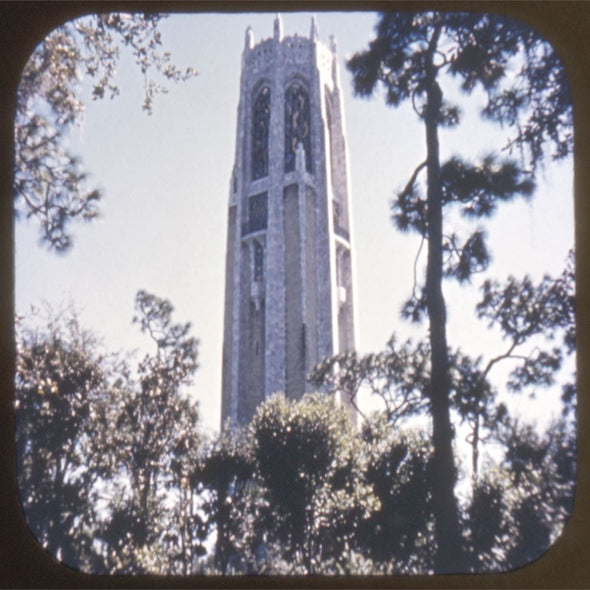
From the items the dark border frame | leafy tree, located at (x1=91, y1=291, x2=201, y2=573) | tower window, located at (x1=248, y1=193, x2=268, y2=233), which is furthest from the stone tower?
the dark border frame

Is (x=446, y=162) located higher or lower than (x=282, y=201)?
lower

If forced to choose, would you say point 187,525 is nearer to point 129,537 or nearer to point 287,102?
point 129,537

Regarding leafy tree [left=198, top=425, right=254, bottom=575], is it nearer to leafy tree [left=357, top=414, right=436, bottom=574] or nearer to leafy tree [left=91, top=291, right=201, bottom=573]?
leafy tree [left=91, top=291, right=201, bottom=573]

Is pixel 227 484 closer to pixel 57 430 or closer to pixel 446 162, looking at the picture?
pixel 57 430

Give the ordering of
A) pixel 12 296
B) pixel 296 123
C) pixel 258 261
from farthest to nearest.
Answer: pixel 296 123 < pixel 258 261 < pixel 12 296

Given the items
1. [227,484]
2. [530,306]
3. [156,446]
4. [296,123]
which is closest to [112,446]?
[156,446]

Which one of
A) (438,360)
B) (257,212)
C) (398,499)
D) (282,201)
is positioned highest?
(282,201)

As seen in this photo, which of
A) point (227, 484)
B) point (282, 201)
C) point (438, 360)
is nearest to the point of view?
Answer: point (438, 360)
